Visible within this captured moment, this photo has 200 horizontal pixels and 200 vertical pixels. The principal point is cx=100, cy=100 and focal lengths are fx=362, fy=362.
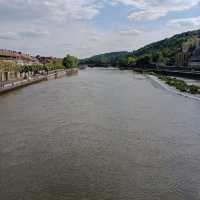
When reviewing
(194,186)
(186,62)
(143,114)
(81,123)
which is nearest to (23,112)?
(81,123)

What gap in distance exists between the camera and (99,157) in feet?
34.2

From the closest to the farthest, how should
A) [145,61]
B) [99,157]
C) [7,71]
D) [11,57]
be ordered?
[99,157] < [7,71] < [11,57] < [145,61]

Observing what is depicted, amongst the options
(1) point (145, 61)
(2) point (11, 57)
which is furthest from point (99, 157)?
(1) point (145, 61)

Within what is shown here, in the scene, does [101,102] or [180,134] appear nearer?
[180,134]

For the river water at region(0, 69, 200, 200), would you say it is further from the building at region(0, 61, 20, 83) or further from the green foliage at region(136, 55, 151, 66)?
the green foliage at region(136, 55, 151, 66)

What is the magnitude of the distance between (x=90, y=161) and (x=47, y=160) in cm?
120

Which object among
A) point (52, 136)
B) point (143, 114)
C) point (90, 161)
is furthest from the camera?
point (143, 114)

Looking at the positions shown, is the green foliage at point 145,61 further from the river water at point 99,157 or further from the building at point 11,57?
the river water at point 99,157

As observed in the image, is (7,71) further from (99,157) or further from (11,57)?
(99,157)

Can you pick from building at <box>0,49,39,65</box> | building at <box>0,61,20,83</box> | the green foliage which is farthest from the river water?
the green foliage

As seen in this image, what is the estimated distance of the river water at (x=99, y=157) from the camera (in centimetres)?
794

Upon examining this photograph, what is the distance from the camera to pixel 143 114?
1891 centimetres

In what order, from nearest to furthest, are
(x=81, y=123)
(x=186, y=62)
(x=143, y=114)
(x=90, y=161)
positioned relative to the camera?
(x=90, y=161) → (x=81, y=123) → (x=143, y=114) → (x=186, y=62)

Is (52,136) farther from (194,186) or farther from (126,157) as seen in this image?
(194,186)
